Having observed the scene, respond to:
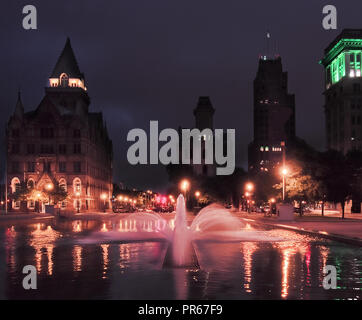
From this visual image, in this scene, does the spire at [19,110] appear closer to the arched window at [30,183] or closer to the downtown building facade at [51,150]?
the downtown building facade at [51,150]

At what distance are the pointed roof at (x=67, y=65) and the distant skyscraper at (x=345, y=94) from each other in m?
81.5

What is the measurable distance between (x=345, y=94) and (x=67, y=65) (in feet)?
286

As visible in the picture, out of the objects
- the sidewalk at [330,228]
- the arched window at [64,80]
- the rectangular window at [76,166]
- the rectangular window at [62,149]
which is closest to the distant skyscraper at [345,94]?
the rectangular window at [76,166]

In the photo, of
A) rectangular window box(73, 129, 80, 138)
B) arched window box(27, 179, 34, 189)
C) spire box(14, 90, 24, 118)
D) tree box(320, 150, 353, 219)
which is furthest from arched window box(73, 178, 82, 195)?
tree box(320, 150, 353, 219)

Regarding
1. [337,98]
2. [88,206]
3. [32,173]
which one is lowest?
[88,206]

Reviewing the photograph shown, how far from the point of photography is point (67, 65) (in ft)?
447

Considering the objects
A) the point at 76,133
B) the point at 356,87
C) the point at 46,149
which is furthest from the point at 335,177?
the point at 356,87

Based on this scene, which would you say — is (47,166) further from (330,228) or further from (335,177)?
(330,228)

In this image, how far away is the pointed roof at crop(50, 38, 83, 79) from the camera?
445ft

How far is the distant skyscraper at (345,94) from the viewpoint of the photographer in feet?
521
